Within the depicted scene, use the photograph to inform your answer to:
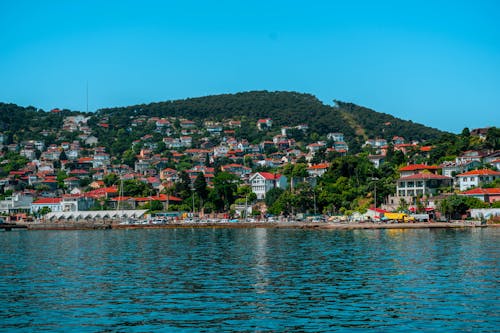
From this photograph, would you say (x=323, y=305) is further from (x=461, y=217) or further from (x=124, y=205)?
(x=124, y=205)

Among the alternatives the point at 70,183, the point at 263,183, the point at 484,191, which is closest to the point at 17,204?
the point at 70,183

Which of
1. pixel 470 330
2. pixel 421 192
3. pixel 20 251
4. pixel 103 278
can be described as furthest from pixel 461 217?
pixel 470 330

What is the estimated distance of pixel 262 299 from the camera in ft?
83.2

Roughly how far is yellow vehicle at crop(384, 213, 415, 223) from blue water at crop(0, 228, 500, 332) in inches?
1220

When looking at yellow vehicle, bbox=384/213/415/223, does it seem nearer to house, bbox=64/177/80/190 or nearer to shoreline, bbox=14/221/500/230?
shoreline, bbox=14/221/500/230

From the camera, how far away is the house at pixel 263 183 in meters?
109

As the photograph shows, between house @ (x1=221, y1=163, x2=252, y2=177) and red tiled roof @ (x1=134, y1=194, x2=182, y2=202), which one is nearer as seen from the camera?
red tiled roof @ (x1=134, y1=194, x2=182, y2=202)

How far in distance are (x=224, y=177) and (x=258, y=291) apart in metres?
81.1

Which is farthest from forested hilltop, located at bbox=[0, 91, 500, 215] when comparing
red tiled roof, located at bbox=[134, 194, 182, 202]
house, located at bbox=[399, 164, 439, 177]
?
house, located at bbox=[399, 164, 439, 177]

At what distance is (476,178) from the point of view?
8500 centimetres

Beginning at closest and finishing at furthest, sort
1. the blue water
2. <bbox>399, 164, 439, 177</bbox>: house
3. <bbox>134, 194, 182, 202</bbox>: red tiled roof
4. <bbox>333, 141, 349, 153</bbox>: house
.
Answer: the blue water → <bbox>399, 164, 439, 177</bbox>: house → <bbox>134, 194, 182, 202</bbox>: red tiled roof → <bbox>333, 141, 349, 153</bbox>: house

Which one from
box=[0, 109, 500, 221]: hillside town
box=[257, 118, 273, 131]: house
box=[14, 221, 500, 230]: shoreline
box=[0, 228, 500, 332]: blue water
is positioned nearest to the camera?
box=[0, 228, 500, 332]: blue water

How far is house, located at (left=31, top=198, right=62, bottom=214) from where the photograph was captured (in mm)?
116000

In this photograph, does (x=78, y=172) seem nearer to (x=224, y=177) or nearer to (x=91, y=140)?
(x=91, y=140)
